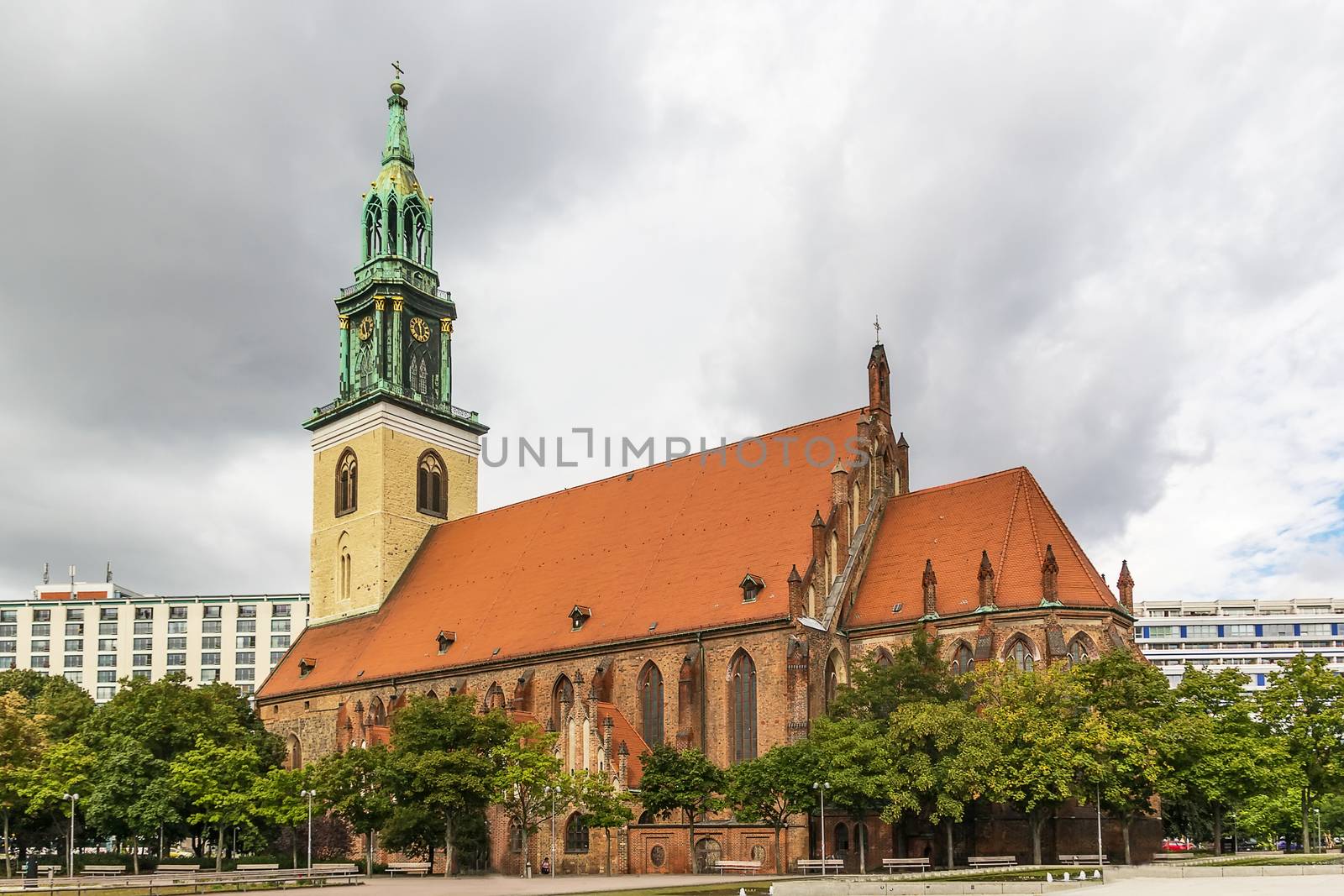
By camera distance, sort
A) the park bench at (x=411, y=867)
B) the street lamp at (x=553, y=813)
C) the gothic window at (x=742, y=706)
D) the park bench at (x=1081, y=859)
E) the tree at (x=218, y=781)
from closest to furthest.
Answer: the park bench at (x=1081, y=859)
the street lamp at (x=553, y=813)
the gothic window at (x=742, y=706)
the park bench at (x=411, y=867)
the tree at (x=218, y=781)

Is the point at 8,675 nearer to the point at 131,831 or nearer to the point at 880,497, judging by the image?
the point at 131,831

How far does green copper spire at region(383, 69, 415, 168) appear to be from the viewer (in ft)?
273

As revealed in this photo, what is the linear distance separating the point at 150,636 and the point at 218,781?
3847 inches

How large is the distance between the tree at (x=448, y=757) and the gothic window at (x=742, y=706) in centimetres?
889

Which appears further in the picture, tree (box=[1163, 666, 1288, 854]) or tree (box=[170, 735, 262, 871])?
tree (box=[170, 735, 262, 871])

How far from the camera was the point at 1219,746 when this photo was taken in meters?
47.2

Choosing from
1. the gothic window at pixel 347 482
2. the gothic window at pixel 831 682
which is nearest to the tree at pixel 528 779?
the gothic window at pixel 831 682

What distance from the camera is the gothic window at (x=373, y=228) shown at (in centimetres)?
8094

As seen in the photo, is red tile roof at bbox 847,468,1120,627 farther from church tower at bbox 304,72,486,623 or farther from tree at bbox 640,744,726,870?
church tower at bbox 304,72,486,623

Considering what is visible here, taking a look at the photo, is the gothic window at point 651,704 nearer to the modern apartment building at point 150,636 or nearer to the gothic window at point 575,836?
the gothic window at point 575,836

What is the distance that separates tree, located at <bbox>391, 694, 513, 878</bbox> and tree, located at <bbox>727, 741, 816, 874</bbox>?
911cm

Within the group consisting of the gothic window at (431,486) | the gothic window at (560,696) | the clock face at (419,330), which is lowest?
the gothic window at (560,696)

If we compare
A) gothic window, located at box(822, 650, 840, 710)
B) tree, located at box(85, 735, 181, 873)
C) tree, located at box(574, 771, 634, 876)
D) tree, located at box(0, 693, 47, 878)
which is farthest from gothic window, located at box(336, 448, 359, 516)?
gothic window, located at box(822, 650, 840, 710)

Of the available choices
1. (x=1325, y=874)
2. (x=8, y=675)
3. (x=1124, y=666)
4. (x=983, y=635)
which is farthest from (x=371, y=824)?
(x=8, y=675)
